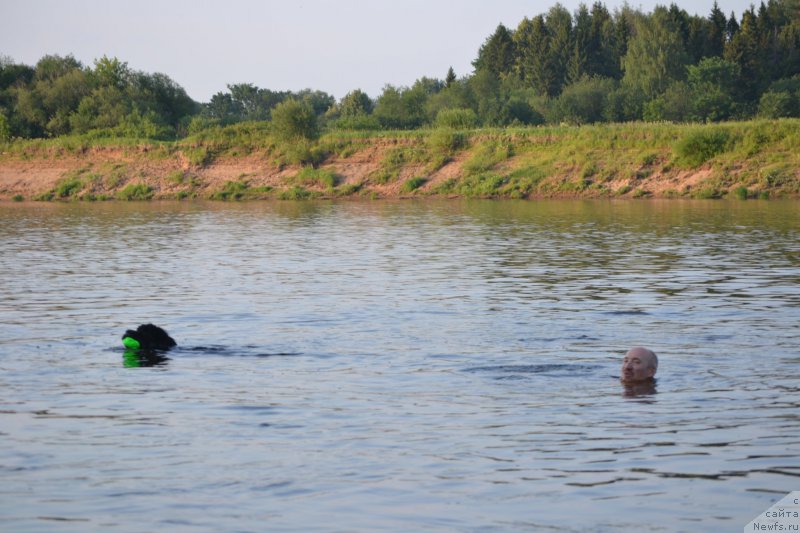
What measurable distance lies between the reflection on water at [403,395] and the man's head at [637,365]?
0.19 metres

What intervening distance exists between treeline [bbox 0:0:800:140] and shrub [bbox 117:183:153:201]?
9242 millimetres

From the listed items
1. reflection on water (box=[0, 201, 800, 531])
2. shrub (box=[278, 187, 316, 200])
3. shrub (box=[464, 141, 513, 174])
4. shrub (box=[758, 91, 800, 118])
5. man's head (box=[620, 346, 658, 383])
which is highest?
shrub (box=[758, 91, 800, 118])

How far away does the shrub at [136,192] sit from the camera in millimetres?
60844

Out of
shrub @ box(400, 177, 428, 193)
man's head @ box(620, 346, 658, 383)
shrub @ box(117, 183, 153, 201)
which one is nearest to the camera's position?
man's head @ box(620, 346, 658, 383)

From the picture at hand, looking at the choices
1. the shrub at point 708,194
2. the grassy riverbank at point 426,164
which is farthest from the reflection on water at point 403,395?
the grassy riverbank at point 426,164

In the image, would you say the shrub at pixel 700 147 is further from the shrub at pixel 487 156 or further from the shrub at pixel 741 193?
the shrub at pixel 487 156

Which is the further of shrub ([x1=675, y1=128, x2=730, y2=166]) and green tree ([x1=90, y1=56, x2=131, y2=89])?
green tree ([x1=90, y1=56, x2=131, y2=89])

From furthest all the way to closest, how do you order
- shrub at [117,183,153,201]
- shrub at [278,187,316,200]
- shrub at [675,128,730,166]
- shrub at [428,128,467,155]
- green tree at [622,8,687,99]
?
green tree at [622,8,687,99]
shrub at [428,128,467,155]
shrub at [117,183,153,201]
shrub at [278,187,316,200]
shrub at [675,128,730,166]

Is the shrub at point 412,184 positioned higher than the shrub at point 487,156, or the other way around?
the shrub at point 487,156

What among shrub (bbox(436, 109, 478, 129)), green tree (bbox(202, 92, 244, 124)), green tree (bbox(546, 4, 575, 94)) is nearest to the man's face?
shrub (bbox(436, 109, 478, 129))

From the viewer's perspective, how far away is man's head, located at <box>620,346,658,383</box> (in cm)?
1070

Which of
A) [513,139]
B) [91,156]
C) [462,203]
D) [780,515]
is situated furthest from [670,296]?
[91,156]

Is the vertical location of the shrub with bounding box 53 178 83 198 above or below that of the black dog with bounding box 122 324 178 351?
above

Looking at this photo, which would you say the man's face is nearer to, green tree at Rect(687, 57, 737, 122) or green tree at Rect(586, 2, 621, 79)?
green tree at Rect(687, 57, 737, 122)
